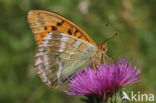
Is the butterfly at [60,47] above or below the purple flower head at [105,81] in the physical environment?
above

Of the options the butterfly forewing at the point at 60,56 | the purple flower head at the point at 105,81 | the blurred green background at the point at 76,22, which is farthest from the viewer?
the blurred green background at the point at 76,22

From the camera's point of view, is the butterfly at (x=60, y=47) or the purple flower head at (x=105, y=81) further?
the butterfly at (x=60, y=47)

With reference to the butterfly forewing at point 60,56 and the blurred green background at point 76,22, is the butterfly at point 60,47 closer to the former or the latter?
the butterfly forewing at point 60,56

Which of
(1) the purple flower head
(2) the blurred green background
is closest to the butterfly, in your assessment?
(1) the purple flower head

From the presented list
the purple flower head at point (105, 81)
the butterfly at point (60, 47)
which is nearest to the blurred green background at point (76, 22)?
the butterfly at point (60, 47)

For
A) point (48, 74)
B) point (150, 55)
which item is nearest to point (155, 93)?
point (150, 55)

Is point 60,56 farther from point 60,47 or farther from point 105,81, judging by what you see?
point 105,81

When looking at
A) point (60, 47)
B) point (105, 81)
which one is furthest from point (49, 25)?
point (105, 81)
